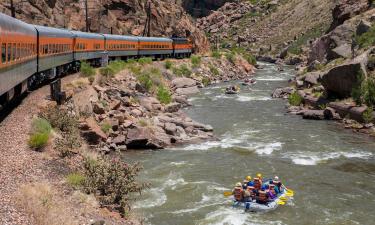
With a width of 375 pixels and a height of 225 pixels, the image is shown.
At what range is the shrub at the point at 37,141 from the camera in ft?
56.0

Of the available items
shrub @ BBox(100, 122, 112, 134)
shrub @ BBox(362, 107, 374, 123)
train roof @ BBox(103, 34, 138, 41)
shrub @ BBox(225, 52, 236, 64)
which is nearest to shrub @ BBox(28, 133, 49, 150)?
shrub @ BBox(100, 122, 112, 134)

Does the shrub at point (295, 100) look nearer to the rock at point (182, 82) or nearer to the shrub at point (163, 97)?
the shrub at point (163, 97)

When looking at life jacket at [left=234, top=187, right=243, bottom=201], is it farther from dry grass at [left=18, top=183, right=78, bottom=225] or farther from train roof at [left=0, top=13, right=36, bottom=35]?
train roof at [left=0, top=13, right=36, bottom=35]

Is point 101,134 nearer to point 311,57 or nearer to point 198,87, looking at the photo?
point 198,87

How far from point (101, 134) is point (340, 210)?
13800 millimetres

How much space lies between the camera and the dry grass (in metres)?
10.6

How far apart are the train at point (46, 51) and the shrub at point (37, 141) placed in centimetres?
212

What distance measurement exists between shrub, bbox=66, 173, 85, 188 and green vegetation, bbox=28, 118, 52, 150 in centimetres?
256

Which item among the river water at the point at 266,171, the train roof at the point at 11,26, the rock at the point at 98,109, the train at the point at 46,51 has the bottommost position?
the river water at the point at 266,171

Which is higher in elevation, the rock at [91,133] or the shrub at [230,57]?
the shrub at [230,57]

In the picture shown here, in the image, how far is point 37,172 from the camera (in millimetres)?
14500

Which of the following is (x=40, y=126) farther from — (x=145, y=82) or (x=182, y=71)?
(x=182, y=71)

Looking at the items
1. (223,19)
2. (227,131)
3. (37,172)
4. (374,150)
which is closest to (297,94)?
(227,131)

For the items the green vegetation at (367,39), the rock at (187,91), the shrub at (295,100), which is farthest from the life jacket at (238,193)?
the green vegetation at (367,39)
